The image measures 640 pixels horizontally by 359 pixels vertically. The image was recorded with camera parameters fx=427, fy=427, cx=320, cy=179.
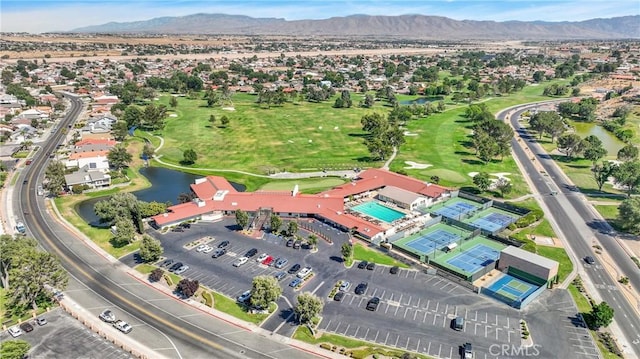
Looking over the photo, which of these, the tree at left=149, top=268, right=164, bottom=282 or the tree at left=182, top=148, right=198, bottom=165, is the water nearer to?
the tree at left=182, top=148, right=198, bottom=165

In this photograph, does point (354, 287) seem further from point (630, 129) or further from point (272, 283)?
point (630, 129)

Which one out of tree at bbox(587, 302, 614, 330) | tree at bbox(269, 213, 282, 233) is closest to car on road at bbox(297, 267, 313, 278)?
tree at bbox(269, 213, 282, 233)

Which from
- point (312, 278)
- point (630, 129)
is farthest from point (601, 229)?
point (630, 129)

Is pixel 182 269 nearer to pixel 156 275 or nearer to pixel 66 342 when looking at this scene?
pixel 156 275

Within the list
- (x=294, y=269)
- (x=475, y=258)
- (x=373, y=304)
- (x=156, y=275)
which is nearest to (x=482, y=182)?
(x=475, y=258)

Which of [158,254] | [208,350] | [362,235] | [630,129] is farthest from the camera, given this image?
[630,129]

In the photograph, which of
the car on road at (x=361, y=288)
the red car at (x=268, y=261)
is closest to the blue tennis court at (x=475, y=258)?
the car on road at (x=361, y=288)
